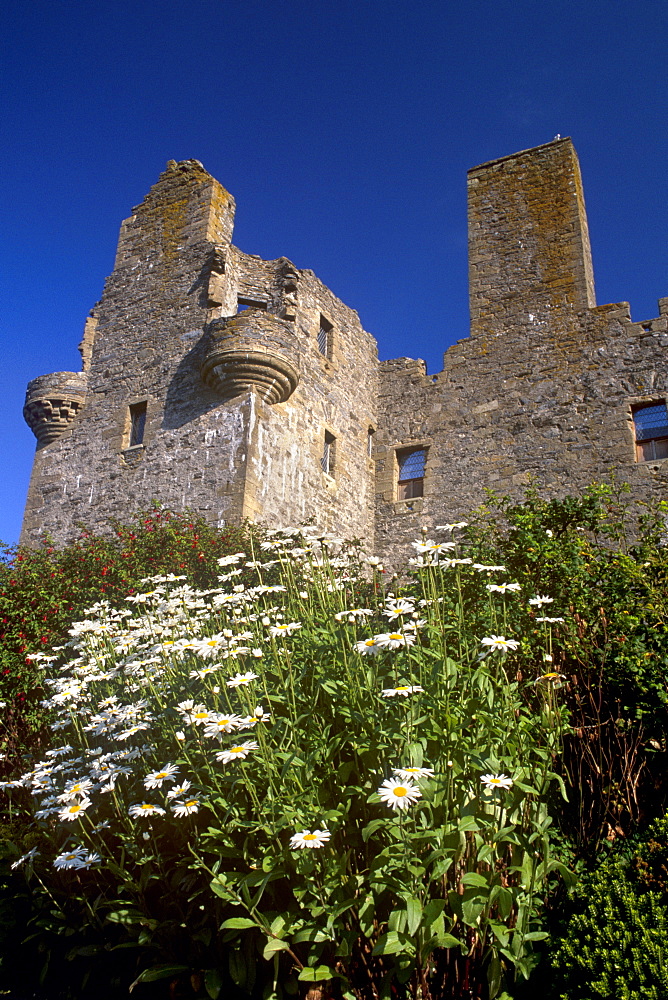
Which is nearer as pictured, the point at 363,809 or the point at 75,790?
the point at 363,809

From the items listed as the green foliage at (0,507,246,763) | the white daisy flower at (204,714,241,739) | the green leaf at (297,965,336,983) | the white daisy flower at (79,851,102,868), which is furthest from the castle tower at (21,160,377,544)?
the green leaf at (297,965,336,983)

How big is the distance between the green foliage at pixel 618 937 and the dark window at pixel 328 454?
34.9 feet

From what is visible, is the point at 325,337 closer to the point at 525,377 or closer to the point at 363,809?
the point at 525,377

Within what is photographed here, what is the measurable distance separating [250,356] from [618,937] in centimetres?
959

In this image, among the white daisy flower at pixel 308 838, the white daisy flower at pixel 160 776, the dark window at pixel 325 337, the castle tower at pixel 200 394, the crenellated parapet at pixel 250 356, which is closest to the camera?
the white daisy flower at pixel 308 838

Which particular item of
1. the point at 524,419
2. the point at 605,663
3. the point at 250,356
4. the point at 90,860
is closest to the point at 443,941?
A: the point at 90,860

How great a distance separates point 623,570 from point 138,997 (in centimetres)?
419

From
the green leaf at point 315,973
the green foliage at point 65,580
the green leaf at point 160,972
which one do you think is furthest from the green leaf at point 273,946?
the green foliage at point 65,580

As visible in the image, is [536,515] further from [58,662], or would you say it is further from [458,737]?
[58,662]

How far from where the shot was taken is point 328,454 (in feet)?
45.7

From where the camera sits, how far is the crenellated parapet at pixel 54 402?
13.3 meters

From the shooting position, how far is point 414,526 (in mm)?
14445

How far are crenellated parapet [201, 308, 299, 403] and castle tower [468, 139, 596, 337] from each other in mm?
4979

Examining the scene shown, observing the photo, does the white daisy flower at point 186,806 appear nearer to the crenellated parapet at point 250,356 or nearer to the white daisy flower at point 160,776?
the white daisy flower at point 160,776
